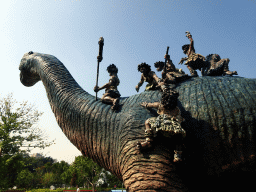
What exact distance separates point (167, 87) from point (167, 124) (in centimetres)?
82

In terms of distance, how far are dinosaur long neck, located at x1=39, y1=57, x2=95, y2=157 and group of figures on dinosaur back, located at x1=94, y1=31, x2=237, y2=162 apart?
19.7 inches

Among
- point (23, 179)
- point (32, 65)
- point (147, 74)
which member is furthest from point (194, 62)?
point (23, 179)

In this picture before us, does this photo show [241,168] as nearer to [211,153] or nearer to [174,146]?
[211,153]

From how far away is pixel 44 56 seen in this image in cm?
572

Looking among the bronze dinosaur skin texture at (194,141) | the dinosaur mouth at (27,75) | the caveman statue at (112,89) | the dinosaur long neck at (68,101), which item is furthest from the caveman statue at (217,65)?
the dinosaur mouth at (27,75)

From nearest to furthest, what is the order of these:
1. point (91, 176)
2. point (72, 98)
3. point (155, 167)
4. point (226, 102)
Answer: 1. point (155, 167)
2. point (226, 102)
3. point (72, 98)
4. point (91, 176)

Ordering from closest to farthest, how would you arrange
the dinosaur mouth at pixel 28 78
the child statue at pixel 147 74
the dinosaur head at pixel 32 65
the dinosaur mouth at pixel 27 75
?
the child statue at pixel 147 74, the dinosaur head at pixel 32 65, the dinosaur mouth at pixel 27 75, the dinosaur mouth at pixel 28 78

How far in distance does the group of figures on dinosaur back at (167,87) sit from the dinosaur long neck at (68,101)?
1.64ft

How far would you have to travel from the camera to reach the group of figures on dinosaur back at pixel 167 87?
3006 mm

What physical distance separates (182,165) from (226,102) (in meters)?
1.27

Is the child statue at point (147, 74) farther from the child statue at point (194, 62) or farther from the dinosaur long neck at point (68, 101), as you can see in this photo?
the child statue at point (194, 62)

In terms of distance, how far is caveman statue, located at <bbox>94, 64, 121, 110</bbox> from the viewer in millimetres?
4266

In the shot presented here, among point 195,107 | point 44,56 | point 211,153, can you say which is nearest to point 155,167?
point 211,153

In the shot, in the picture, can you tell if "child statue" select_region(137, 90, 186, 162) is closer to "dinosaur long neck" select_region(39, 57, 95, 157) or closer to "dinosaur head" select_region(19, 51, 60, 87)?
"dinosaur long neck" select_region(39, 57, 95, 157)
